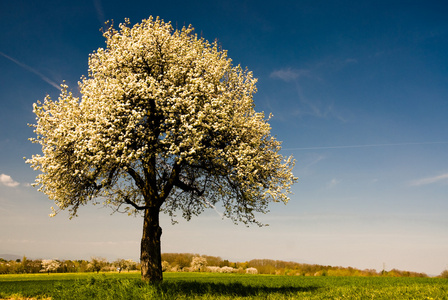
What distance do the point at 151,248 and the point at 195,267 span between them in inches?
2024

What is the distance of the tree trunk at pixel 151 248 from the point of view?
19.8 metres

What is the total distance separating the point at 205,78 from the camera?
2114cm

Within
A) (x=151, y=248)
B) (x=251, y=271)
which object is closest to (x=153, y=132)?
(x=151, y=248)

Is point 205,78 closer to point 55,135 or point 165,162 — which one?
point 165,162

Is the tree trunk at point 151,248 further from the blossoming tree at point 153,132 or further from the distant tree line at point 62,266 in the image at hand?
the distant tree line at point 62,266

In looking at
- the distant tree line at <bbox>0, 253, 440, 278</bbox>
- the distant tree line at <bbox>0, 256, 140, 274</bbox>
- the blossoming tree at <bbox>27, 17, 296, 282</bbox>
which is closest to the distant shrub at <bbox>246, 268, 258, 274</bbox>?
the distant tree line at <bbox>0, 253, 440, 278</bbox>

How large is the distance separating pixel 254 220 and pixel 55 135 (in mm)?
13424

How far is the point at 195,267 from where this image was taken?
68188mm

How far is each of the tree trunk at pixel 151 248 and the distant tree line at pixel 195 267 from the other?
44.3m

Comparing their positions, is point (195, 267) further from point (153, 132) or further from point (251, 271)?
point (153, 132)

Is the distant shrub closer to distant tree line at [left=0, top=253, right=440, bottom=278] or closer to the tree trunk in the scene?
distant tree line at [left=0, top=253, right=440, bottom=278]

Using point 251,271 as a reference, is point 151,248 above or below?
above

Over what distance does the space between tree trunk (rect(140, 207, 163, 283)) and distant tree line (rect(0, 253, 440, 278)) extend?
145 ft

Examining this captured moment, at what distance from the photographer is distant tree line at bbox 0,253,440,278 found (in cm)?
5641
